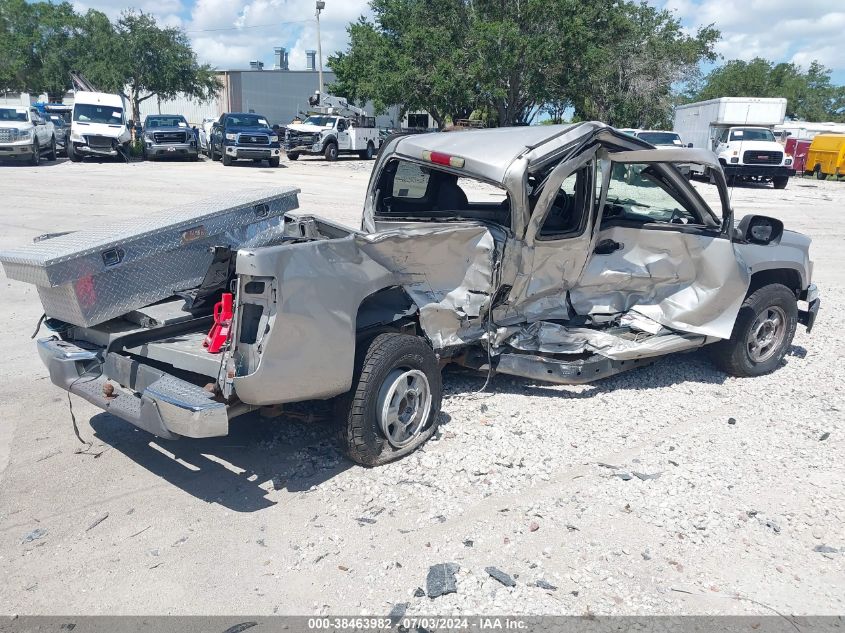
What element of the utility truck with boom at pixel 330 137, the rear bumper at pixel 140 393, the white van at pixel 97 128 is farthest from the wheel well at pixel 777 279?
the utility truck with boom at pixel 330 137

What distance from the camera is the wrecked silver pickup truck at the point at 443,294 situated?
375cm

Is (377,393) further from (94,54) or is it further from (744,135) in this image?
(94,54)

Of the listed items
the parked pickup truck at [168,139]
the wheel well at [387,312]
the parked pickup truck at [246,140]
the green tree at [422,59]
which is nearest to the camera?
the wheel well at [387,312]

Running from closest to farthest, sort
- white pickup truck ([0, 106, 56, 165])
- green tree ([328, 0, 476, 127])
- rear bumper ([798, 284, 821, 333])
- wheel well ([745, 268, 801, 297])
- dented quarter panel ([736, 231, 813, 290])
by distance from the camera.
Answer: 1. dented quarter panel ([736, 231, 813, 290])
2. wheel well ([745, 268, 801, 297])
3. rear bumper ([798, 284, 821, 333])
4. white pickup truck ([0, 106, 56, 165])
5. green tree ([328, 0, 476, 127])

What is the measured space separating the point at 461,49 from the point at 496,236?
101ft

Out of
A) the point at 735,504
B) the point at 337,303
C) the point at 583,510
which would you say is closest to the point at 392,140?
the point at 337,303

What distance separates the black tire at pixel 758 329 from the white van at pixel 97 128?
84.9 ft

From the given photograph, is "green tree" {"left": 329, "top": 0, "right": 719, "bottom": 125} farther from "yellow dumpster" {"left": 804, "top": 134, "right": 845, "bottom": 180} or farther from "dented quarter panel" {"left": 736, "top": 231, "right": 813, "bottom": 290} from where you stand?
"dented quarter panel" {"left": 736, "top": 231, "right": 813, "bottom": 290}

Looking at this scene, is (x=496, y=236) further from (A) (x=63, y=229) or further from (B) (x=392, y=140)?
(A) (x=63, y=229)

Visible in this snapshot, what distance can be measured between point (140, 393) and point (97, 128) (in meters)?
25.9

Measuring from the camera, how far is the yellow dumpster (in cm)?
3156

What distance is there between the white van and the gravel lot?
2317 cm

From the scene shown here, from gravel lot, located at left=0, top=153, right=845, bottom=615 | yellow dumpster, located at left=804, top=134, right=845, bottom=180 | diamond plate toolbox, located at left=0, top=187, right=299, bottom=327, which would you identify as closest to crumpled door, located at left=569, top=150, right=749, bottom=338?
gravel lot, located at left=0, top=153, right=845, bottom=615

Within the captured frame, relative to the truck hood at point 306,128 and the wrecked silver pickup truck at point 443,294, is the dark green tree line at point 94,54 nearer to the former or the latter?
the truck hood at point 306,128
